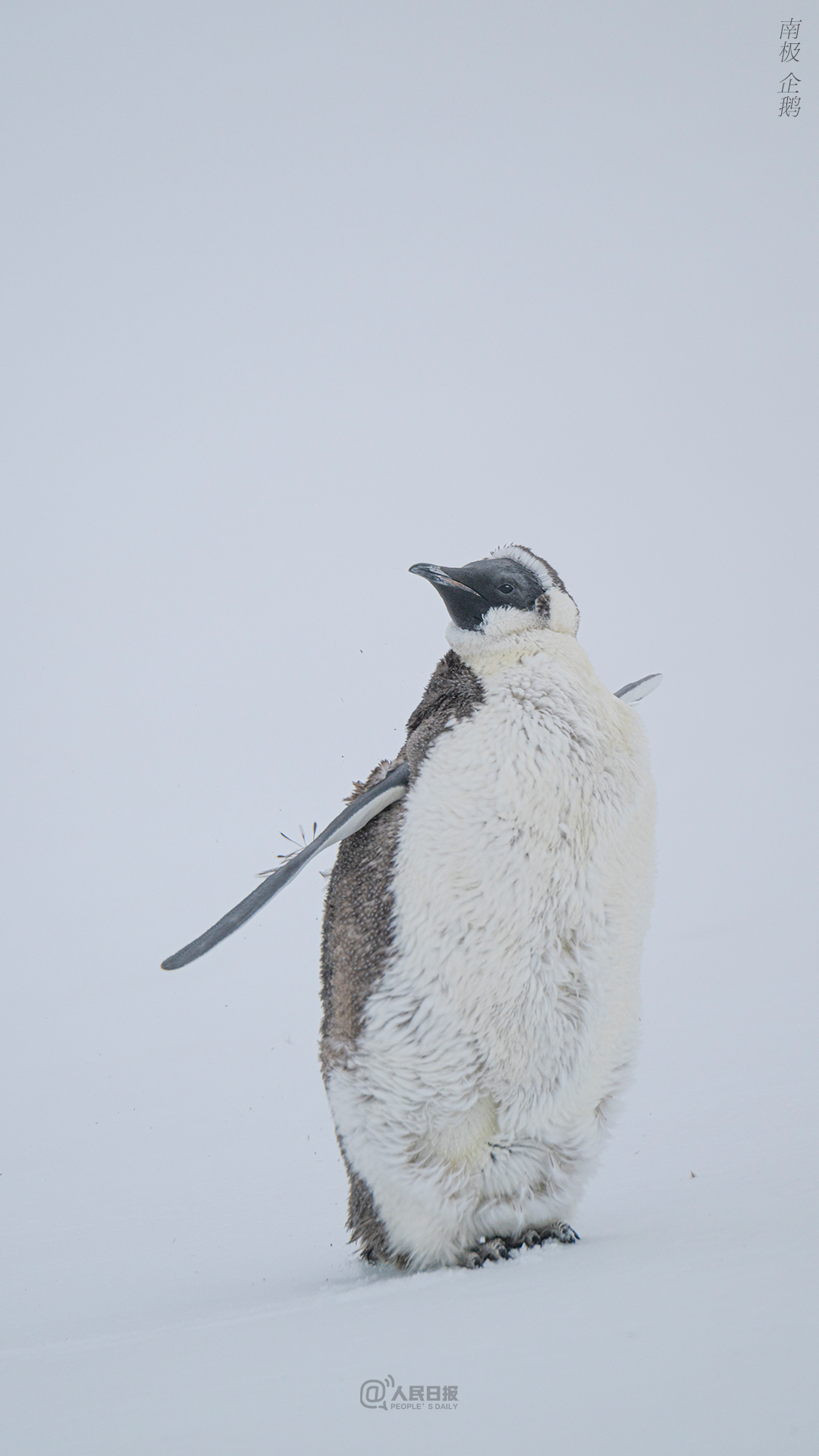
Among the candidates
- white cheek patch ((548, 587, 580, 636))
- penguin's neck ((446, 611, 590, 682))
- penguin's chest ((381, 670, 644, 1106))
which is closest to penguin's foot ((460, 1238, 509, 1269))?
penguin's chest ((381, 670, 644, 1106))

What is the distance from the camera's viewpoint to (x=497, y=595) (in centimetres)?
173

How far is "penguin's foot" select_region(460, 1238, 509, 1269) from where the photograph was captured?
1569 mm

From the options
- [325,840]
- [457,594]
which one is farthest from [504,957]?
[457,594]

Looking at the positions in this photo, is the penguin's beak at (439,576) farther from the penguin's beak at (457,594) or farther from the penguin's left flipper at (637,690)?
the penguin's left flipper at (637,690)

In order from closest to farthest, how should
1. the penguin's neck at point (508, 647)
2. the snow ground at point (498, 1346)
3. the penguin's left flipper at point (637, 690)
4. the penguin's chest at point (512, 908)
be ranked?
the snow ground at point (498, 1346) < the penguin's chest at point (512, 908) < the penguin's neck at point (508, 647) < the penguin's left flipper at point (637, 690)

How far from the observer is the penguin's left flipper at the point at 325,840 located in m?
1.61

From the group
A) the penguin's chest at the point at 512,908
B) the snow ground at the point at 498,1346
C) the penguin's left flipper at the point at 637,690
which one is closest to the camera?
the snow ground at the point at 498,1346

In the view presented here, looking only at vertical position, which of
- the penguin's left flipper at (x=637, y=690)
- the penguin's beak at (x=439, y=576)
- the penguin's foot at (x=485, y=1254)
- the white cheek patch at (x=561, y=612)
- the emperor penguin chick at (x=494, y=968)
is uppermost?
the penguin's beak at (x=439, y=576)

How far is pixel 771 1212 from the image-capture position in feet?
5.04

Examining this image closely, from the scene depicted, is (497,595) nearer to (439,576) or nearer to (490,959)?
(439,576)

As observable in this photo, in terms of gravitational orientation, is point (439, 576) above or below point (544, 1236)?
above

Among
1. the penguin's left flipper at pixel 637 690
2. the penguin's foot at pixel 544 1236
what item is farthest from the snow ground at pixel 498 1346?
the penguin's left flipper at pixel 637 690

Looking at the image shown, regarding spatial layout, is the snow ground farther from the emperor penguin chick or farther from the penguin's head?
the penguin's head

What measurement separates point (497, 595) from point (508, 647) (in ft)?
0.28
